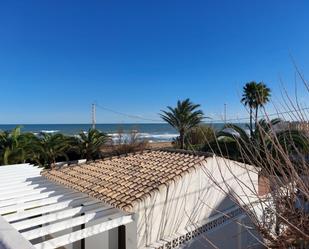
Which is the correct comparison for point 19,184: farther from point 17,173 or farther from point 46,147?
point 46,147

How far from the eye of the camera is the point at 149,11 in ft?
81.3

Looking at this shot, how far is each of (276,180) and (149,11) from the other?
23975 mm

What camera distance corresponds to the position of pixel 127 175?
1052cm

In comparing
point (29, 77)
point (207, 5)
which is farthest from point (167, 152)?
point (29, 77)

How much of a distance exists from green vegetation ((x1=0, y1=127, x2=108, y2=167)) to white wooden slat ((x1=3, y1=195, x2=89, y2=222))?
12.1 metres

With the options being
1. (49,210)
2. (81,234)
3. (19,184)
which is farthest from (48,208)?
(19,184)

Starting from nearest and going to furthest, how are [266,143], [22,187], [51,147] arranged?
[266,143] → [22,187] → [51,147]

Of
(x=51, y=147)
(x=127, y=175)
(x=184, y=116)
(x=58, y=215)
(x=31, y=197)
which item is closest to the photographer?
(x=58, y=215)

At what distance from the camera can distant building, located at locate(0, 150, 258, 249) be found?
7.42 m

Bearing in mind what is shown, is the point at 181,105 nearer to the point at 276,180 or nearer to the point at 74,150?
the point at 74,150

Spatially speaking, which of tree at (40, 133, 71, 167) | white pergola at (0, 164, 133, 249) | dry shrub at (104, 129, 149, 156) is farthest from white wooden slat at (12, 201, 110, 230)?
dry shrub at (104, 129, 149, 156)

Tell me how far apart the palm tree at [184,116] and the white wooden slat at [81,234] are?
22652 millimetres

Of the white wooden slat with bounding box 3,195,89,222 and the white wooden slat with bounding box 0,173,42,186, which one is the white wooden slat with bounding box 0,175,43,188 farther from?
the white wooden slat with bounding box 3,195,89,222

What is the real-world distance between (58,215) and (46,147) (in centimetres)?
1758
